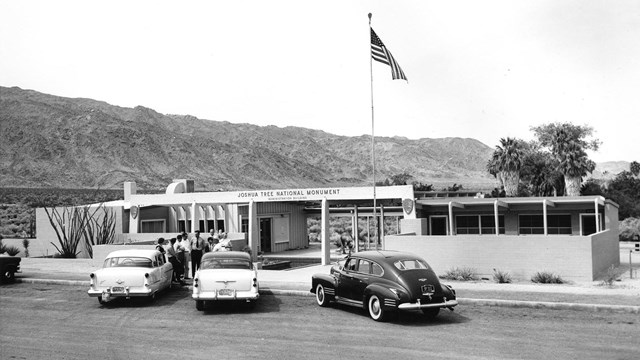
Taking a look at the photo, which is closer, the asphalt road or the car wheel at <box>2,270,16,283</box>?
the asphalt road

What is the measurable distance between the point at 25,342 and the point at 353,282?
7.60 meters

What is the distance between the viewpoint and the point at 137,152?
400 ft

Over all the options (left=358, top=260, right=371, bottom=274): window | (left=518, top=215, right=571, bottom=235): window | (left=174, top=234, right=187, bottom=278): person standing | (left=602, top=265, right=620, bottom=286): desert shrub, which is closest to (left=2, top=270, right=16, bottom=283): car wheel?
(left=174, top=234, right=187, bottom=278): person standing

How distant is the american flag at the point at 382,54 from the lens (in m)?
25.2

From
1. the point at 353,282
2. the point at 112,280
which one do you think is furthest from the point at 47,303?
the point at 353,282

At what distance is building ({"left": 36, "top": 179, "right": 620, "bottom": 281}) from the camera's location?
2181 centimetres

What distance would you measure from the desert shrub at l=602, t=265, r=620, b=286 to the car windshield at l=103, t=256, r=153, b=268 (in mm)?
14280

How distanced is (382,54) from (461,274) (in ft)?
30.7

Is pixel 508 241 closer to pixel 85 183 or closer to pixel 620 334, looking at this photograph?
pixel 620 334

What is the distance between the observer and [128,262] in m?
17.9

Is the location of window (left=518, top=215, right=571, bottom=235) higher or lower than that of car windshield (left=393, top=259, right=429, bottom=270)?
higher

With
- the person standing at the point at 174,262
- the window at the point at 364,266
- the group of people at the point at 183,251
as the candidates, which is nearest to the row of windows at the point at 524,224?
the group of people at the point at 183,251

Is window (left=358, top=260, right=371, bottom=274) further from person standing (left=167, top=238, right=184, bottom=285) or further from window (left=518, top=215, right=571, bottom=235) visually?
window (left=518, top=215, right=571, bottom=235)

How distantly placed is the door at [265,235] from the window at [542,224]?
1373cm
